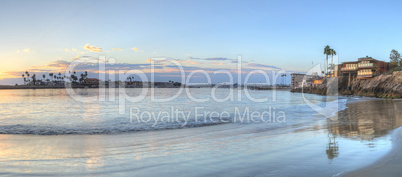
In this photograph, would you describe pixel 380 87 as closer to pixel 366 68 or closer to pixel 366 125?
pixel 366 68

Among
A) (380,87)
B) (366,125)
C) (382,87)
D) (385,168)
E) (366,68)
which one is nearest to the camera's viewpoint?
(385,168)

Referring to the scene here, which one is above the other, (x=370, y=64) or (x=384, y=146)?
(x=370, y=64)

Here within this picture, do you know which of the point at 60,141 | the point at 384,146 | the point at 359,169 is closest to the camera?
the point at 359,169

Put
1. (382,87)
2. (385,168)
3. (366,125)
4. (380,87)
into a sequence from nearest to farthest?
(385,168), (366,125), (382,87), (380,87)

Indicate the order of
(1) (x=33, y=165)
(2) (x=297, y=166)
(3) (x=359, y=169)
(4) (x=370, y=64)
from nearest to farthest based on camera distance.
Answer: (3) (x=359, y=169) → (2) (x=297, y=166) → (1) (x=33, y=165) → (4) (x=370, y=64)

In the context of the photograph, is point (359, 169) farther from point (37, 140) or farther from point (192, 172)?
point (37, 140)

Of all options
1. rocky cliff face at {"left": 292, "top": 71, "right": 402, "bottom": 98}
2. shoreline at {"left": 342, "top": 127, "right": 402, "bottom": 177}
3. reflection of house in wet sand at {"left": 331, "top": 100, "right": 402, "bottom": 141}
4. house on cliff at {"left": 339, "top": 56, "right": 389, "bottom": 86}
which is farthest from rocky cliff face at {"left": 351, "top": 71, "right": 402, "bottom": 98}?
shoreline at {"left": 342, "top": 127, "right": 402, "bottom": 177}

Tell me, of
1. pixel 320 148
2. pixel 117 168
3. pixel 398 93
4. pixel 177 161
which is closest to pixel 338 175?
pixel 320 148

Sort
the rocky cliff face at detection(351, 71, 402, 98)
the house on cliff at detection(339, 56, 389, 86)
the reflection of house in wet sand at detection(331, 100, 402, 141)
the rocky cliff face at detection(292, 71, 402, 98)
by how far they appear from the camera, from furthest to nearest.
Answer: the house on cliff at detection(339, 56, 389, 86)
the rocky cliff face at detection(292, 71, 402, 98)
the rocky cliff face at detection(351, 71, 402, 98)
the reflection of house in wet sand at detection(331, 100, 402, 141)

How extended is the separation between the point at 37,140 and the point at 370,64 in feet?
267

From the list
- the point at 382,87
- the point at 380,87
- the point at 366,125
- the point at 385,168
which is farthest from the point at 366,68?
the point at 385,168

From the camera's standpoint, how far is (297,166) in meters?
5.44

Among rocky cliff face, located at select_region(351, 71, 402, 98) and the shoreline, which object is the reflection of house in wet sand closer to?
the shoreline

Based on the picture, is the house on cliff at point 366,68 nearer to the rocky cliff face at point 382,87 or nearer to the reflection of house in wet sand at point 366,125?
the rocky cliff face at point 382,87
